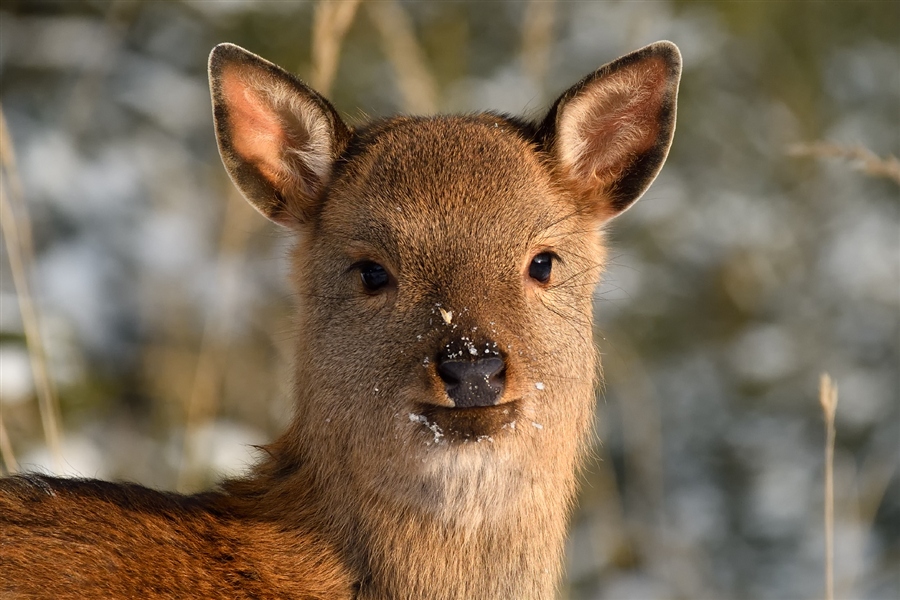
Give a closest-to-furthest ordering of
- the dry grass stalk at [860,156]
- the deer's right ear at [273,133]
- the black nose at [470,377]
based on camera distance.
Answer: the black nose at [470,377], the deer's right ear at [273,133], the dry grass stalk at [860,156]

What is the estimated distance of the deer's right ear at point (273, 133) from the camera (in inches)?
176

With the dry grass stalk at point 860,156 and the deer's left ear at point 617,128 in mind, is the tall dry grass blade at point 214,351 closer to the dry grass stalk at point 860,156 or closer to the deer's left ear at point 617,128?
the deer's left ear at point 617,128

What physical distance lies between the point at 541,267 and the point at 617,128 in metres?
0.81

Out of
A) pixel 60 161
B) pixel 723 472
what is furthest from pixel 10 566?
pixel 723 472

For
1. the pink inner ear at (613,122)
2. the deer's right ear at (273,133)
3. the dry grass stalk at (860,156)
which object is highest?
the dry grass stalk at (860,156)

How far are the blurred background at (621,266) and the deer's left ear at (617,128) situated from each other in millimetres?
2493

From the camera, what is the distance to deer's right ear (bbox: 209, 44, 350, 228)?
4.46 metres

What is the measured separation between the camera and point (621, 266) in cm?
827

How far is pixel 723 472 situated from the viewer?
10.8m

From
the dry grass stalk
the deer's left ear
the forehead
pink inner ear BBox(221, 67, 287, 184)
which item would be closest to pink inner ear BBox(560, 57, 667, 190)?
the deer's left ear

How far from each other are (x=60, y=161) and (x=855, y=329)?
291 inches

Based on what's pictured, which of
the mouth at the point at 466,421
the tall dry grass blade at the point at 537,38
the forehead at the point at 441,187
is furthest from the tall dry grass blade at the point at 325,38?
the mouth at the point at 466,421

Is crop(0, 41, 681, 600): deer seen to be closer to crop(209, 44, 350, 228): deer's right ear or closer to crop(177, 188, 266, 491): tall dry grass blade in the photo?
crop(209, 44, 350, 228): deer's right ear

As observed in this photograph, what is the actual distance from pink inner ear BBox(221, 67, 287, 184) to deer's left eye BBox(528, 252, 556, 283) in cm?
107
